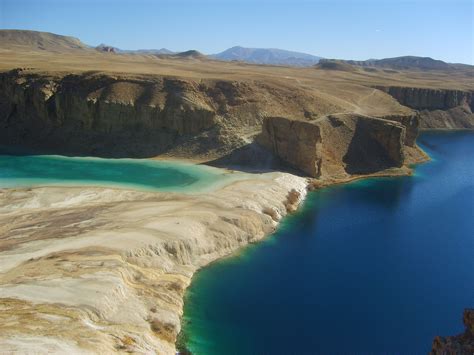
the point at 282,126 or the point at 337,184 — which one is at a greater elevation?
the point at 282,126

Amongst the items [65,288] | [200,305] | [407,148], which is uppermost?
[407,148]

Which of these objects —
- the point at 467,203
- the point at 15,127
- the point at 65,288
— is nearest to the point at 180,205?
the point at 65,288

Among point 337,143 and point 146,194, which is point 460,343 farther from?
point 337,143

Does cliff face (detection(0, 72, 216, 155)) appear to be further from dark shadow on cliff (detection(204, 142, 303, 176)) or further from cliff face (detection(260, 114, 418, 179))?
cliff face (detection(260, 114, 418, 179))

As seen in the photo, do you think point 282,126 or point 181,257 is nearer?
point 181,257

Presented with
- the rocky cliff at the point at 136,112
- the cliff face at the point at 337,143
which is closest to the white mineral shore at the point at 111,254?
the cliff face at the point at 337,143

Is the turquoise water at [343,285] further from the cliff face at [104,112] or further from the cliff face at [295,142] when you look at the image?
the cliff face at [104,112]

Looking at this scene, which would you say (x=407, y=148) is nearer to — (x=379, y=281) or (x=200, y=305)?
(x=379, y=281)
